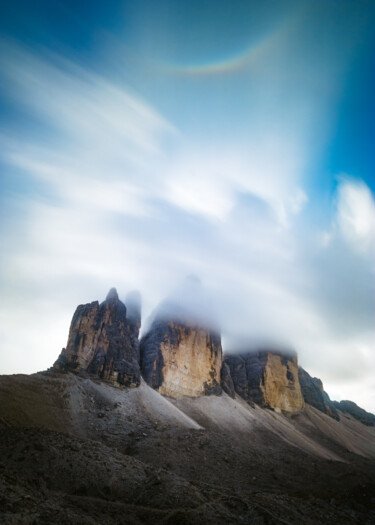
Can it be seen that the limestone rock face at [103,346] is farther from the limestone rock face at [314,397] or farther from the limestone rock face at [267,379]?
the limestone rock face at [314,397]

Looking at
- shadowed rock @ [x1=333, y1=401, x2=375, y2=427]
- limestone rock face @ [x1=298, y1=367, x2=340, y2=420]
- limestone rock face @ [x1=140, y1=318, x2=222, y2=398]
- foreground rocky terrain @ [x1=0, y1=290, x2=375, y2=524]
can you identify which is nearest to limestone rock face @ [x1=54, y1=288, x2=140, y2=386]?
foreground rocky terrain @ [x1=0, y1=290, x2=375, y2=524]

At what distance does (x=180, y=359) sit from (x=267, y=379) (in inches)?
1478

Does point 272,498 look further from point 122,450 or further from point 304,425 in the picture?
point 304,425

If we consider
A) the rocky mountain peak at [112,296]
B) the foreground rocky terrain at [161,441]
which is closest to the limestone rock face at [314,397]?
the foreground rocky terrain at [161,441]

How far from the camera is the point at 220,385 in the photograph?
8069 cm

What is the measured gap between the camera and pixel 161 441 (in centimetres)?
3503

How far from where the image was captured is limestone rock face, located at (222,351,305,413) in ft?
295

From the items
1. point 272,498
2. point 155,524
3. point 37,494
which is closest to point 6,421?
point 37,494

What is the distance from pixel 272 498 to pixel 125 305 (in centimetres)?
6031

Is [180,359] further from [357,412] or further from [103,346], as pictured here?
[357,412]

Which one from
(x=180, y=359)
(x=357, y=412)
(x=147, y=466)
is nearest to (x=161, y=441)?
(x=147, y=466)

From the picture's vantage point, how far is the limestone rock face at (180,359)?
220 feet

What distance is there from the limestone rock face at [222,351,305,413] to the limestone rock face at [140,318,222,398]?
8.77 m

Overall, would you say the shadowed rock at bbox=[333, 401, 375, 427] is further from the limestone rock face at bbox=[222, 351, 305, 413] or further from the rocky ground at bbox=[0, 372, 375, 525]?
the rocky ground at bbox=[0, 372, 375, 525]
